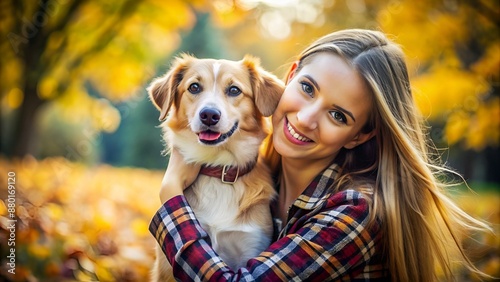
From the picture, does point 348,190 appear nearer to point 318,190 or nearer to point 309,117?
point 318,190

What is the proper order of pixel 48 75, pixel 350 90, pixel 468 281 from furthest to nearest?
pixel 48 75 < pixel 468 281 < pixel 350 90

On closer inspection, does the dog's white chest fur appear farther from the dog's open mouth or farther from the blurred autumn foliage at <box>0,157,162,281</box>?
the blurred autumn foliage at <box>0,157,162,281</box>

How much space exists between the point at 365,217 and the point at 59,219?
2.83m

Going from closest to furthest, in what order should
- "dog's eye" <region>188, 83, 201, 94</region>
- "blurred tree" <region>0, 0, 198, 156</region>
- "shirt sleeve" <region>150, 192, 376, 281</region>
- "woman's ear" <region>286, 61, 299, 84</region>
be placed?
"shirt sleeve" <region>150, 192, 376, 281</region> < "woman's ear" <region>286, 61, 299, 84</region> < "dog's eye" <region>188, 83, 201, 94</region> < "blurred tree" <region>0, 0, 198, 156</region>

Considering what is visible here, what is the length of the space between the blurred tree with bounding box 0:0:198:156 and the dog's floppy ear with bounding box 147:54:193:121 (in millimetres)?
3545

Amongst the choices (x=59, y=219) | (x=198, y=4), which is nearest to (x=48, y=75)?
(x=198, y=4)

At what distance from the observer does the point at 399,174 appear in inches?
95.0

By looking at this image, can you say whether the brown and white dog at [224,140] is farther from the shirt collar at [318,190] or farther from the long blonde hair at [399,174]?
Result: the long blonde hair at [399,174]

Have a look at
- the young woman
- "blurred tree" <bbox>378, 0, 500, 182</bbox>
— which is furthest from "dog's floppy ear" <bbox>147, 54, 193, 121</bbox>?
"blurred tree" <bbox>378, 0, 500, 182</bbox>

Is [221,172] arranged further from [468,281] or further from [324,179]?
[468,281]

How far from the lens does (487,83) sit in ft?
20.6

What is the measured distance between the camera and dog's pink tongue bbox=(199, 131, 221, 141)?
8.39 ft

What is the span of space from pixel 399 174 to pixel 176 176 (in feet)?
3.76

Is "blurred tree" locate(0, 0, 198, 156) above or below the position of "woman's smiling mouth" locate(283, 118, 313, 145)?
below
